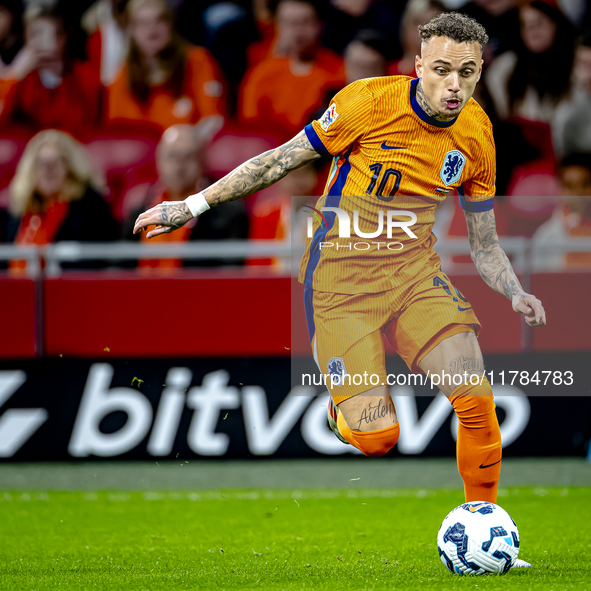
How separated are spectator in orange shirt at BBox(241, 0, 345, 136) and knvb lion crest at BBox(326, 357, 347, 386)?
4201 mm

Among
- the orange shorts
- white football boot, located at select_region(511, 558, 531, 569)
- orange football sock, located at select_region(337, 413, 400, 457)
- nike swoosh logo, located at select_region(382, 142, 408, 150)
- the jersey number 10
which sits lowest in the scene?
white football boot, located at select_region(511, 558, 531, 569)

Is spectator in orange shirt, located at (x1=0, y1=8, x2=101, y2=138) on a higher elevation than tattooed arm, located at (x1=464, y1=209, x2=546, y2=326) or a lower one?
higher

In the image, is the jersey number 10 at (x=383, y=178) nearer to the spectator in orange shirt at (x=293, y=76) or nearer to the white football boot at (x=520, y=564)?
the white football boot at (x=520, y=564)

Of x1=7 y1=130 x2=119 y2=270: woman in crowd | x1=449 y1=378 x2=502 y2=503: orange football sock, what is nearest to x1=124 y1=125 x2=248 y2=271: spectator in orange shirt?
x1=7 y1=130 x2=119 y2=270: woman in crowd

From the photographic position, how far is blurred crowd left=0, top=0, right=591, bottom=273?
21.6ft

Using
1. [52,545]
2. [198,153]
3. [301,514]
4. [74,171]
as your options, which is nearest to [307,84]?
[198,153]

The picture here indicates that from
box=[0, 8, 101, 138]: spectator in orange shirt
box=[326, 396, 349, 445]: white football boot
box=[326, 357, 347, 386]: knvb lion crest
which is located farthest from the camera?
box=[0, 8, 101, 138]: spectator in orange shirt

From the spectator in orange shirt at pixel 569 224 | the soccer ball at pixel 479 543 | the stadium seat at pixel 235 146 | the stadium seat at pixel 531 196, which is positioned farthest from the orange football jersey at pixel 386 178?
the stadium seat at pixel 235 146

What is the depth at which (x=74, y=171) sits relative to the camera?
6.67 m

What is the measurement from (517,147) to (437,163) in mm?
3983

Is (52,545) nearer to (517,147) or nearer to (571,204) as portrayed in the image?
(571,204)

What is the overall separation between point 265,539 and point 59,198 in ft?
11.1

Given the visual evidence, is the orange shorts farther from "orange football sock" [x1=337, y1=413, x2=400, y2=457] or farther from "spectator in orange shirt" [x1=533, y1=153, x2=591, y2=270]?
"spectator in orange shirt" [x1=533, y1=153, x2=591, y2=270]

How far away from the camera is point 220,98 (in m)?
8.05
